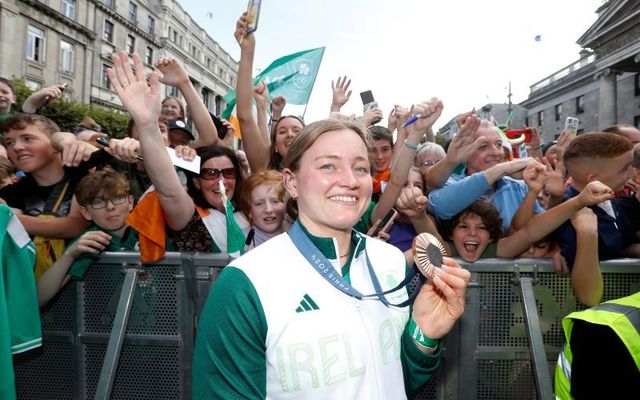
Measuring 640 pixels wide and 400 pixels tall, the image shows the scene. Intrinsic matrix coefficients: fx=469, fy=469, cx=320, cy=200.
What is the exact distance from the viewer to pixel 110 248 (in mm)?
2824

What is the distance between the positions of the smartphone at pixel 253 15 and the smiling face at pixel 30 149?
1.73 metres

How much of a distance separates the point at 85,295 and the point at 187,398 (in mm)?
817

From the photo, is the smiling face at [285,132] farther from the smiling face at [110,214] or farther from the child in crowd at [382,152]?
the smiling face at [110,214]

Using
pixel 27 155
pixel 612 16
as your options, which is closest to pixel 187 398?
pixel 27 155

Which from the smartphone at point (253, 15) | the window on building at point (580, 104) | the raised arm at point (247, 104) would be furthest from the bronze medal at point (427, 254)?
the window on building at point (580, 104)

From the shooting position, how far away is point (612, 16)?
3775cm

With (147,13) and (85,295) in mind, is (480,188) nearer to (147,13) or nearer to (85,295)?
(85,295)

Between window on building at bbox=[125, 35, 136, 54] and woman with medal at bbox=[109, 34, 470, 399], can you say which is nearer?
woman with medal at bbox=[109, 34, 470, 399]

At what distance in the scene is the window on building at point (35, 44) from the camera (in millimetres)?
32281

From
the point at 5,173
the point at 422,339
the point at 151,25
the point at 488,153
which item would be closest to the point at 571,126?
the point at 488,153

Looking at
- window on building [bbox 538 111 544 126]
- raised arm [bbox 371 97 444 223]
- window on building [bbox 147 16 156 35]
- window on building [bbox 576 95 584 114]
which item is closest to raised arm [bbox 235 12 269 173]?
raised arm [bbox 371 97 444 223]

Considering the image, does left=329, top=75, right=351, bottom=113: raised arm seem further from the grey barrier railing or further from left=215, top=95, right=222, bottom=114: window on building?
left=215, top=95, right=222, bottom=114: window on building

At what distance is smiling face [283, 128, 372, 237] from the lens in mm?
1550

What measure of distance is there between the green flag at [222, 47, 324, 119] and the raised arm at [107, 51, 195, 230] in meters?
3.36
